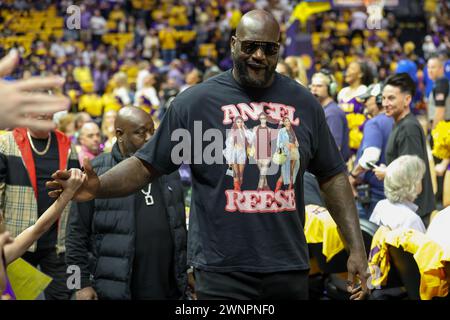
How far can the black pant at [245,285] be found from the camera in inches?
147

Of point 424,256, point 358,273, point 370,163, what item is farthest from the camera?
point 370,163

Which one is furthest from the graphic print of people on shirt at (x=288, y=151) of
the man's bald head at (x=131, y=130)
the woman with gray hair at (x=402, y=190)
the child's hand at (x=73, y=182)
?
the woman with gray hair at (x=402, y=190)

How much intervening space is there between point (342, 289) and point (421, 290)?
1541 mm

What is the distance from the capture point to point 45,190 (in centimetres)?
607

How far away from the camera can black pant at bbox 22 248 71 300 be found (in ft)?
20.0

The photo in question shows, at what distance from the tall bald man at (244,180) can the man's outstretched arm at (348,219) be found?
2cm

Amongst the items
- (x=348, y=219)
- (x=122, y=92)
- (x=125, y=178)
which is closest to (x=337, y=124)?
(x=348, y=219)

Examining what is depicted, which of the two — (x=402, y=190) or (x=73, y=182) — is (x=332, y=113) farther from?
(x=73, y=182)

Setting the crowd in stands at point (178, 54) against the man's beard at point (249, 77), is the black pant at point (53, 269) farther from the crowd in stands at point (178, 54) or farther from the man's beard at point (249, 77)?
the man's beard at point (249, 77)

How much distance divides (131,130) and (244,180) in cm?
172

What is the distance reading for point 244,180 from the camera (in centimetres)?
374

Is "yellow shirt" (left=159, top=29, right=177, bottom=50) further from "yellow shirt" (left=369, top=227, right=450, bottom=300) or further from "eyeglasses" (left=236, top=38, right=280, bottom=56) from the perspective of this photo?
"eyeglasses" (left=236, top=38, right=280, bottom=56)
